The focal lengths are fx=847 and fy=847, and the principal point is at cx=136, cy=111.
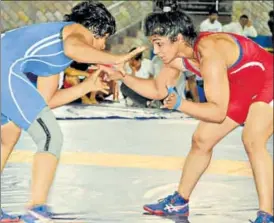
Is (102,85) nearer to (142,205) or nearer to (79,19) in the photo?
(79,19)

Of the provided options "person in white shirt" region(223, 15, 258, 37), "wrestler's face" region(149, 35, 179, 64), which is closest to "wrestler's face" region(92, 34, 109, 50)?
"wrestler's face" region(149, 35, 179, 64)

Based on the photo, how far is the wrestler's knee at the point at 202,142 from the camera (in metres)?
3.52

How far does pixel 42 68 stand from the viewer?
345 cm

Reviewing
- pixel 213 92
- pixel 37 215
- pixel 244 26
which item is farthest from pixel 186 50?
pixel 244 26

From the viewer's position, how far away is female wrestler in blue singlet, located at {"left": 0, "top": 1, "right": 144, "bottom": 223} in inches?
125

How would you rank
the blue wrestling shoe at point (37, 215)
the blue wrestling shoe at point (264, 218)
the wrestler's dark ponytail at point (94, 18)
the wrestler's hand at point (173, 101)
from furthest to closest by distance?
the wrestler's dark ponytail at point (94, 18) < the blue wrestling shoe at point (264, 218) < the blue wrestling shoe at point (37, 215) < the wrestler's hand at point (173, 101)

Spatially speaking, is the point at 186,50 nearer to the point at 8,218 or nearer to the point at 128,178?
the point at 8,218

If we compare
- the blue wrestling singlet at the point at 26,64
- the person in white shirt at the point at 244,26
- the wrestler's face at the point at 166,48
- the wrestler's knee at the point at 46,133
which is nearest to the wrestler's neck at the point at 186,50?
the wrestler's face at the point at 166,48

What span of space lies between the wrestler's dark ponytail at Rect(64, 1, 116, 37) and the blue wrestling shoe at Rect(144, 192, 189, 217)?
770 mm

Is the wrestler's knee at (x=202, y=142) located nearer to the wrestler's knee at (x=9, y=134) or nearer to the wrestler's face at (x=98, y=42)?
the wrestler's face at (x=98, y=42)

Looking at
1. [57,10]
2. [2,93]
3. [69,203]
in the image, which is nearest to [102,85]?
[2,93]

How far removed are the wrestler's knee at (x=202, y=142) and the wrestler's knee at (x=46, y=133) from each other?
65 centimetres

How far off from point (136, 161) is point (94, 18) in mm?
1724

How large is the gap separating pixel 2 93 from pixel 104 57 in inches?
16.3
